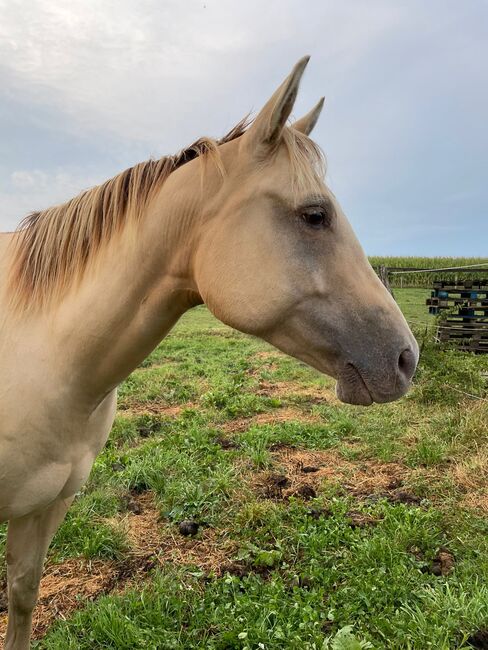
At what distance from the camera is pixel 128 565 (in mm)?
3402

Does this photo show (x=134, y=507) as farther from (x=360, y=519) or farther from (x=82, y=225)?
(x=82, y=225)

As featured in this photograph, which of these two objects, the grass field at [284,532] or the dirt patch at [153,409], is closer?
the grass field at [284,532]

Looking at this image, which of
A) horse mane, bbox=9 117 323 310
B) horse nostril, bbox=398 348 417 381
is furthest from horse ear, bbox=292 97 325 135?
horse nostril, bbox=398 348 417 381

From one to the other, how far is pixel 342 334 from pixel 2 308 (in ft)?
4.89

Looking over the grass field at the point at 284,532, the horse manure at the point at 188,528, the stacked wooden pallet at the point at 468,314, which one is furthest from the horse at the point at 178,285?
the stacked wooden pallet at the point at 468,314

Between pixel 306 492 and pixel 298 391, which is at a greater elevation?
pixel 298 391

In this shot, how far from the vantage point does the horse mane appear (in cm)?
194

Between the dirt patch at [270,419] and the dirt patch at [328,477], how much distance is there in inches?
36.1

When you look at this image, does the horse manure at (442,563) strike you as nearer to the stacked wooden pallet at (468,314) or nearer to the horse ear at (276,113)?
the horse ear at (276,113)

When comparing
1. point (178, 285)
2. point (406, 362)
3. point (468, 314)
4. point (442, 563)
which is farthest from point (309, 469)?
point (468, 314)

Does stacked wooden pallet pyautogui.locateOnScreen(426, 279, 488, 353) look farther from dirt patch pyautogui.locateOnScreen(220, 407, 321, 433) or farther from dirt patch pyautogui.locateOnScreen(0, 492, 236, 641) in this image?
dirt patch pyautogui.locateOnScreen(0, 492, 236, 641)

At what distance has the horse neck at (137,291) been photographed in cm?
183

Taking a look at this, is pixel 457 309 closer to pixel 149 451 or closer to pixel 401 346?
pixel 149 451

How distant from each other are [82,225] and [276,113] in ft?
3.16
